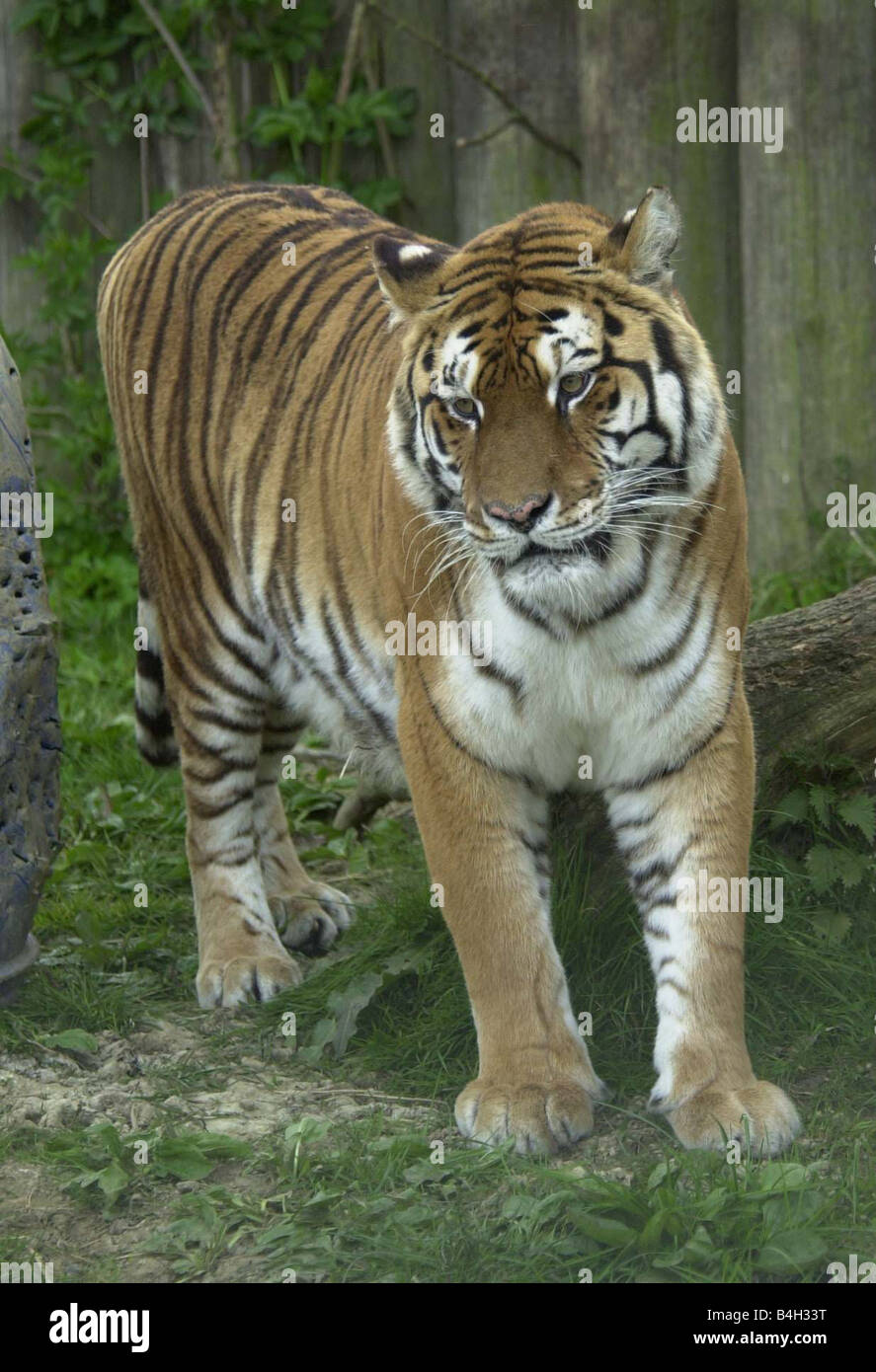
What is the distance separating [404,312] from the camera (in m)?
3.50

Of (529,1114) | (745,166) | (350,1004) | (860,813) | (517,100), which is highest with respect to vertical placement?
(517,100)

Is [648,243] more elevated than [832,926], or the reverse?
[648,243]

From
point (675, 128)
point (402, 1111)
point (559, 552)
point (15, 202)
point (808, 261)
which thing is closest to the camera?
point (559, 552)

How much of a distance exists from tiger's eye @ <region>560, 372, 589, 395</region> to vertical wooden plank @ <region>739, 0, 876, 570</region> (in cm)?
275

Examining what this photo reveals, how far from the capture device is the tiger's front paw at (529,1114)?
130 inches

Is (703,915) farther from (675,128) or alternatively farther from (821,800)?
(675,128)

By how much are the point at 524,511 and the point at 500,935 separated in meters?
0.87

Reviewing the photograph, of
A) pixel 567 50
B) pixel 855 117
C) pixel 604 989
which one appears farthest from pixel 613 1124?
pixel 567 50

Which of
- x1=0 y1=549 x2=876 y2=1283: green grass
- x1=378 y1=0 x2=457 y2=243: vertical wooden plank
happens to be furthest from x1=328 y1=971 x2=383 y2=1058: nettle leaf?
x1=378 y1=0 x2=457 y2=243: vertical wooden plank

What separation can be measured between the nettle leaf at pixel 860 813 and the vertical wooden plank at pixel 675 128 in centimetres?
230

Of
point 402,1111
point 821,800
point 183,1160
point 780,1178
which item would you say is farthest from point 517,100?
point 780,1178

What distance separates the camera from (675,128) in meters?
5.78

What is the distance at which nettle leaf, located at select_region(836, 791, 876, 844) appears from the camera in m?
3.89

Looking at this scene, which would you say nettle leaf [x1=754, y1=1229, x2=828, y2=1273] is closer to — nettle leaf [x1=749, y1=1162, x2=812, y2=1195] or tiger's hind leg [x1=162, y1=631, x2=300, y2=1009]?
nettle leaf [x1=749, y1=1162, x2=812, y2=1195]
